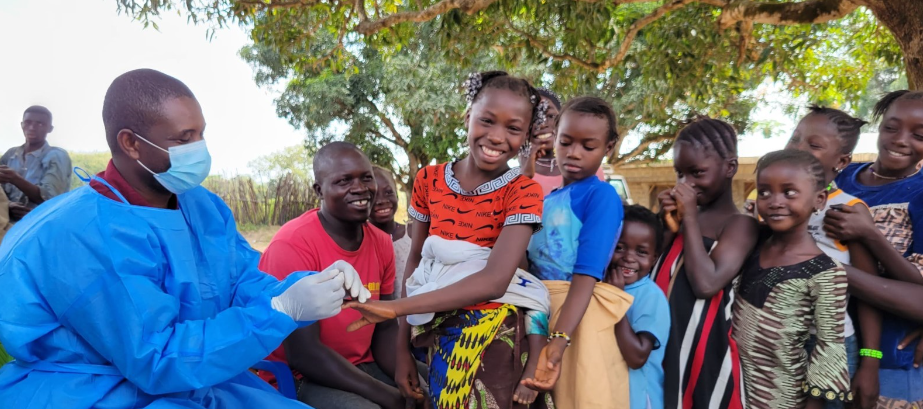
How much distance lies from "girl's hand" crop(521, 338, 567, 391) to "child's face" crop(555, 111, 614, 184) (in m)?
0.66

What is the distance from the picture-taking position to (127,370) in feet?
5.43

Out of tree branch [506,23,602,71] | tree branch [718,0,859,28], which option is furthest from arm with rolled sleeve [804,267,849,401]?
tree branch [506,23,602,71]

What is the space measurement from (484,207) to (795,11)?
177 inches

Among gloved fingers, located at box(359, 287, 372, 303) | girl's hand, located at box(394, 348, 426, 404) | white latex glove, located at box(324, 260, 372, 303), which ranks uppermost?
white latex glove, located at box(324, 260, 372, 303)

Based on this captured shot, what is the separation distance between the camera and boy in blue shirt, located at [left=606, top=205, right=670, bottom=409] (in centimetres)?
Result: 222

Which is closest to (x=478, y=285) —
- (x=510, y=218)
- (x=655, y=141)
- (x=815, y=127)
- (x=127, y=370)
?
(x=510, y=218)

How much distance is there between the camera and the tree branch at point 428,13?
5734mm

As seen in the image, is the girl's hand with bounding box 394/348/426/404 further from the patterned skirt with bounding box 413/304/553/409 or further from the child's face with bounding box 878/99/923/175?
the child's face with bounding box 878/99/923/175

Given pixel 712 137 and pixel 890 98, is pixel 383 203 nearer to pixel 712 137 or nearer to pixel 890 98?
pixel 712 137

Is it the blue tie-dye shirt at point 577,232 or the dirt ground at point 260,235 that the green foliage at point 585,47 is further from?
the dirt ground at point 260,235

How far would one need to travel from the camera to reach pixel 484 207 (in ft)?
6.63

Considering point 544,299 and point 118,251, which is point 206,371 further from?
point 544,299

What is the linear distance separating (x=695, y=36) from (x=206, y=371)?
20.3 feet

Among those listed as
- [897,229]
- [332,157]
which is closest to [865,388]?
[897,229]
